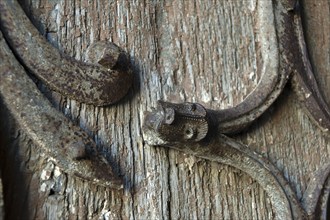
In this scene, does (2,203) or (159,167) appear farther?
(159,167)

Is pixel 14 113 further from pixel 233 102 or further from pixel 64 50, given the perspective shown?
pixel 233 102

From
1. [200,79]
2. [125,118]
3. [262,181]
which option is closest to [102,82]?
[125,118]

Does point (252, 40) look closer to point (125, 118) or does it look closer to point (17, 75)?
point (125, 118)

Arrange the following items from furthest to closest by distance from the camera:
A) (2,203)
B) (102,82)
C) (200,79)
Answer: (200,79)
(102,82)
(2,203)

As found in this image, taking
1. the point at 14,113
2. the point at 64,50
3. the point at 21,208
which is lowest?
the point at 21,208

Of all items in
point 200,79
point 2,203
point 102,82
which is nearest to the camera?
point 2,203

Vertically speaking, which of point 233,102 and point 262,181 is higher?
point 233,102
